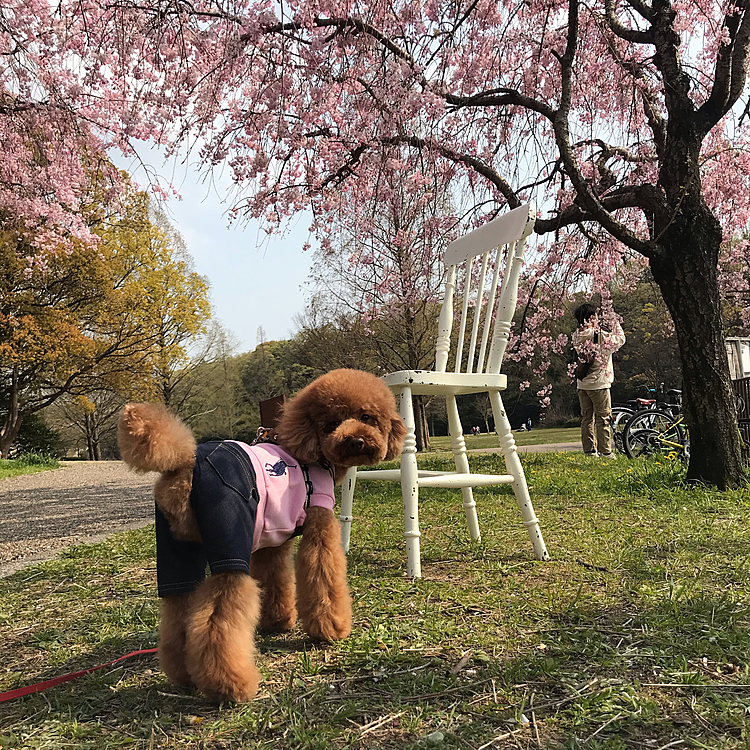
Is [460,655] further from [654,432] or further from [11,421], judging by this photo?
[11,421]

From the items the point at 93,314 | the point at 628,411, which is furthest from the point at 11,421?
the point at 628,411

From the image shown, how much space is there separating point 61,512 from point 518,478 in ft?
16.5

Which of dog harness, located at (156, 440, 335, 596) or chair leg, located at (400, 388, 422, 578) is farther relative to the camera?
chair leg, located at (400, 388, 422, 578)

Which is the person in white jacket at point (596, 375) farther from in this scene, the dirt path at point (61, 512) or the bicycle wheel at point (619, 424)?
the dirt path at point (61, 512)

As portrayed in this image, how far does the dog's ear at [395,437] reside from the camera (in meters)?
2.10

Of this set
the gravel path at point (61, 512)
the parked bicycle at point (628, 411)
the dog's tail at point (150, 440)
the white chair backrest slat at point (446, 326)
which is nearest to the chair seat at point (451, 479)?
the white chair backrest slat at point (446, 326)

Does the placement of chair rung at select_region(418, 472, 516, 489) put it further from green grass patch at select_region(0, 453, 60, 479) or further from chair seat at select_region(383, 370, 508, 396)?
green grass patch at select_region(0, 453, 60, 479)

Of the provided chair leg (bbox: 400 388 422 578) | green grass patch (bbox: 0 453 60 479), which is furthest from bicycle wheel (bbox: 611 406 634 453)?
green grass patch (bbox: 0 453 60 479)

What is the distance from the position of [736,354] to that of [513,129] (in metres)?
3.93

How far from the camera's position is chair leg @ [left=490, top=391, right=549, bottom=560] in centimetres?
275

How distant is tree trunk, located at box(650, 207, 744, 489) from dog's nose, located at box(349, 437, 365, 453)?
328 cm

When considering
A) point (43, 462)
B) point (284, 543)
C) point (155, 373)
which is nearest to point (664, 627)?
point (284, 543)

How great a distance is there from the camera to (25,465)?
11.8m

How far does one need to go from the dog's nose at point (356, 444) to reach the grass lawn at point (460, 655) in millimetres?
616
